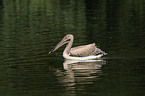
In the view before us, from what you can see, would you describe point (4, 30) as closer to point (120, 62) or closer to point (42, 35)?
point (42, 35)

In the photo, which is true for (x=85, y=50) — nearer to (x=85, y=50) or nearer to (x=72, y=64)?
(x=85, y=50)

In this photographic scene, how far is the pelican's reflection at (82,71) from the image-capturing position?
1584 cm

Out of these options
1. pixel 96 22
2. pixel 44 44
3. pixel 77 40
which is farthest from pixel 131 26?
pixel 44 44

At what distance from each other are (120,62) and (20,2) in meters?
47.1

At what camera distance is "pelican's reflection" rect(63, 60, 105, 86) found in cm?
1584

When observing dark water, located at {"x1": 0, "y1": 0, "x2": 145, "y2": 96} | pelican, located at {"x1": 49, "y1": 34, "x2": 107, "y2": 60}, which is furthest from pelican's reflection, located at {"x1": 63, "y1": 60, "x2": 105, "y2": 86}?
pelican, located at {"x1": 49, "y1": 34, "x2": 107, "y2": 60}

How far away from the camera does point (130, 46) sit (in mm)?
22188

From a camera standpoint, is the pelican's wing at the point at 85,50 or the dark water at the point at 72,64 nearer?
the dark water at the point at 72,64

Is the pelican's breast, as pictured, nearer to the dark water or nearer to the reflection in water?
the reflection in water

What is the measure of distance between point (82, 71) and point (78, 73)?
0.36m

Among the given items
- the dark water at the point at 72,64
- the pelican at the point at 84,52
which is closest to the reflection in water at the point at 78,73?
the dark water at the point at 72,64

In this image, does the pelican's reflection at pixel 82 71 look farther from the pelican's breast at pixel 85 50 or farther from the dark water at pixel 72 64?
the pelican's breast at pixel 85 50

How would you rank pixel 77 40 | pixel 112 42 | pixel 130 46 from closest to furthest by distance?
pixel 130 46 → pixel 112 42 → pixel 77 40

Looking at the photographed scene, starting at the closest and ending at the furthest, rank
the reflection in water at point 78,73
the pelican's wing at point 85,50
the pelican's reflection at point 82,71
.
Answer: the reflection in water at point 78,73, the pelican's reflection at point 82,71, the pelican's wing at point 85,50
